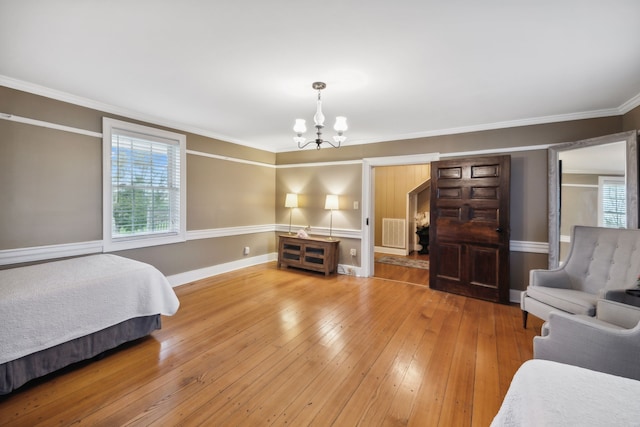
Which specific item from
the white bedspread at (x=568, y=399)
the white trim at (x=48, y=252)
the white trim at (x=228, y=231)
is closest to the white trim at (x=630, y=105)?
the white bedspread at (x=568, y=399)

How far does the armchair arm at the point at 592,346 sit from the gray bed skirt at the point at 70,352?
3260 mm

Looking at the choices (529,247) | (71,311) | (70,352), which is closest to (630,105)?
(529,247)

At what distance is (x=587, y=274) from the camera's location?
104 inches

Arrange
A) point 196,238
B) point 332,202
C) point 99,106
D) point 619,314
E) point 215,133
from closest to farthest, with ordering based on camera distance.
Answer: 1. point 619,314
2. point 99,106
3. point 196,238
4. point 215,133
5. point 332,202

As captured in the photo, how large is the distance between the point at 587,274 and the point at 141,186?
5.26 m

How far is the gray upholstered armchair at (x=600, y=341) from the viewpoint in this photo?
150 cm

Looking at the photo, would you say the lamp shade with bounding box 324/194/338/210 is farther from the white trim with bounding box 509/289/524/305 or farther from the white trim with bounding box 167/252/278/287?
the white trim with bounding box 509/289/524/305

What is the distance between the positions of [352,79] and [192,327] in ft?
9.61

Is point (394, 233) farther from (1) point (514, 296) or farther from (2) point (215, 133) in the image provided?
(2) point (215, 133)

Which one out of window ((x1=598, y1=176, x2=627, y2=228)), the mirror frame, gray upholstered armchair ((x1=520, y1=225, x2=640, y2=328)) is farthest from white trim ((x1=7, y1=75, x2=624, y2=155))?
gray upholstered armchair ((x1=520, y1=225, x2=640, y2=328))

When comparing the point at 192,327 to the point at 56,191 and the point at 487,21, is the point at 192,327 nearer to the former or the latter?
the point at 56,191

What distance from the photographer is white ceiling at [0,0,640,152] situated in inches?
64.5

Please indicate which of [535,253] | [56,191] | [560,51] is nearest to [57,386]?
[56,191]

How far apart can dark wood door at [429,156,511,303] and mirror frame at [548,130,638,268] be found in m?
0.46
